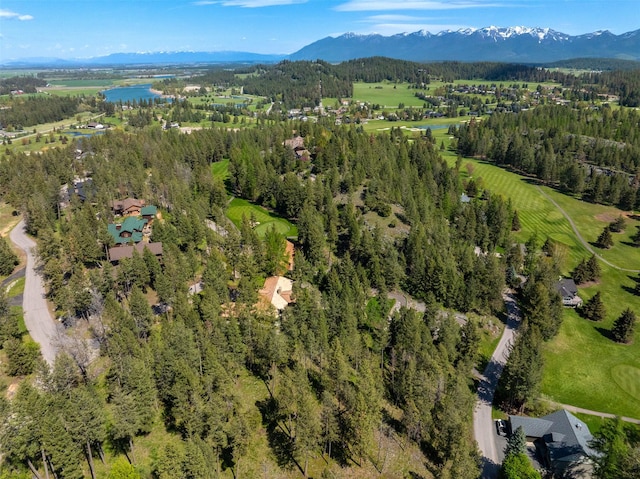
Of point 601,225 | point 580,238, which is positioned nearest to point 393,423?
point 580,238

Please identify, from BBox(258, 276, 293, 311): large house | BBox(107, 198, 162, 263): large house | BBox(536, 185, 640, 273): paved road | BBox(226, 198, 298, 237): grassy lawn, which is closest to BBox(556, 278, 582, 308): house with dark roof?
BBox(536, 185, 640, 273): paved road

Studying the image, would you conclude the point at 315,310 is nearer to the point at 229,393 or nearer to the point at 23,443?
the point at 229,393

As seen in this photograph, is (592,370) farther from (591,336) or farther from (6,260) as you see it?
(6,260)

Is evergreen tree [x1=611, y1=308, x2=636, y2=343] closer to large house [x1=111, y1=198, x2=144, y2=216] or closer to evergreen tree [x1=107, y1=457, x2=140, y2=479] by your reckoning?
evergreen tree [x1=107, y1=457, x2=140, y2=479]

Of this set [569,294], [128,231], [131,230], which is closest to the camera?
[569,294]

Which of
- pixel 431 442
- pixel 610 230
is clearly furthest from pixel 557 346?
pixel 610 230

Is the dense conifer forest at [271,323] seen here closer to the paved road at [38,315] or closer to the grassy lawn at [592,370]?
the paved road at [38,315]
